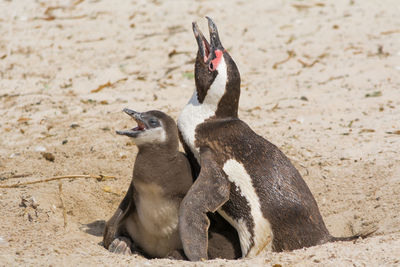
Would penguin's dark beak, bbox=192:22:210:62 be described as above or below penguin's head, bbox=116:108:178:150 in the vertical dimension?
above

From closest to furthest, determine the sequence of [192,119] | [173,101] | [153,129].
Result: [153,129] → [192,119] → [173,101]

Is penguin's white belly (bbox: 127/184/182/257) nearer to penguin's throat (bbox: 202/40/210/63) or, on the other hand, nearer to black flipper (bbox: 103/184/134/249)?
black flipper (bbox: 103/184/134/249)

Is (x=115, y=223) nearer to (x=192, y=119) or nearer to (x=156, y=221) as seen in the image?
(x=156, y=221)

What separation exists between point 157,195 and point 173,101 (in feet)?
9.45

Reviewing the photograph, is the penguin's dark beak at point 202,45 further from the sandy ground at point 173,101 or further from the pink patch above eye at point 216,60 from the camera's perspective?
the sandy ground at point 173,101

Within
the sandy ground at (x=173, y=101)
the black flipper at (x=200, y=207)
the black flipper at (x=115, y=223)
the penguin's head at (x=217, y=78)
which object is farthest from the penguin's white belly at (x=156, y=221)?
the penguin's head at (x=217, y=78)

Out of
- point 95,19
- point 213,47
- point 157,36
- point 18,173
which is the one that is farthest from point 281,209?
point 95,19

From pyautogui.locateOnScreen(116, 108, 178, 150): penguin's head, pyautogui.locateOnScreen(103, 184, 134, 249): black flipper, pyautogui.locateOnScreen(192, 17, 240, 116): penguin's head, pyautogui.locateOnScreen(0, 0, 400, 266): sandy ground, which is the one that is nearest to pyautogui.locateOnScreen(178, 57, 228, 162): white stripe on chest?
pyautogui.locateOnScreen(192, 17, 240, 116): penguin's head

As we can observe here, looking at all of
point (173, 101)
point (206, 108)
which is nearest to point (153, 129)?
point (206, 108)

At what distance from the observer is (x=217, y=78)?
4.83 meters

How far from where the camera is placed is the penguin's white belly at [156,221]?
4.53 m

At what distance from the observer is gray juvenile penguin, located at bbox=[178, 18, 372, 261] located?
4.34 m

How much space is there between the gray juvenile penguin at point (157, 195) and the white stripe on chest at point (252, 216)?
0.17 m

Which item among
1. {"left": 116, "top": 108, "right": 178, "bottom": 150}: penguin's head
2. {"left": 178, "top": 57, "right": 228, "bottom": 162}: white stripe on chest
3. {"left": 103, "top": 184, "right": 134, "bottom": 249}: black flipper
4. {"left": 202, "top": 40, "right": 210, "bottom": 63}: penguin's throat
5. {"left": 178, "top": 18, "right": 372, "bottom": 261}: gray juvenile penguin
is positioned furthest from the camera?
{"left": 202, "top": 40, "right": 210, "bottom": 63}: penguin's throat
